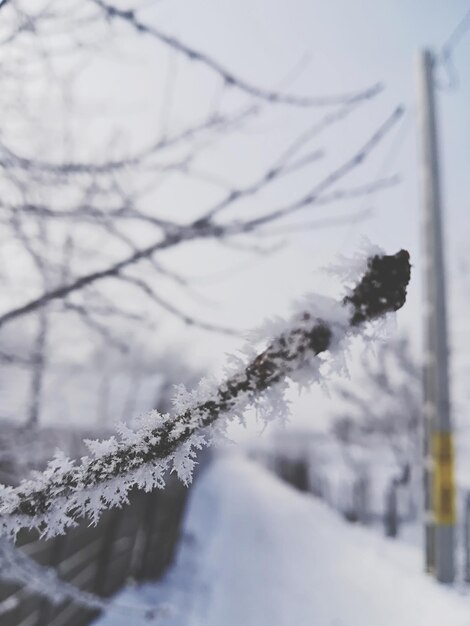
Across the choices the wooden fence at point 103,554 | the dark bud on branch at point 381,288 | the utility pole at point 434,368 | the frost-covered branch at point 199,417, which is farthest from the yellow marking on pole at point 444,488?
the dark bud on branch at point 381,288

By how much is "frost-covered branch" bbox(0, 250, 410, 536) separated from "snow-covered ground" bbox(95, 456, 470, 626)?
1.41 m

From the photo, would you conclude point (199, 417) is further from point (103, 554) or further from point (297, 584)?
point (297, 584)

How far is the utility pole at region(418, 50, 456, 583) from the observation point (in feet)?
19.4

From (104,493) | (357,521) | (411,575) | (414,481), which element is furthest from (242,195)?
(414,481)

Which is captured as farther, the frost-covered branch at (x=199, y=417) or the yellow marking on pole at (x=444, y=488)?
the yellow marking on pole at (x=444, y=488)

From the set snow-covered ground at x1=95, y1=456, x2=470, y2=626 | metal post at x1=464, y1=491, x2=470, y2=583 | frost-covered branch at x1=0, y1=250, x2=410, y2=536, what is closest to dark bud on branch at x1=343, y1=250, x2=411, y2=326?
frost-covered branch at x1=0, y1=250, x2=410, y2=536

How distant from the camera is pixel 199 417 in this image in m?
0.58

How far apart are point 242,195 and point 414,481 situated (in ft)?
55.8

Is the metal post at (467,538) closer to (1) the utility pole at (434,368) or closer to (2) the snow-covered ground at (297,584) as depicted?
(2) the snow-covered ground at (297,584)

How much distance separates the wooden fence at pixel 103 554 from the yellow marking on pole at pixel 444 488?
3.66 m

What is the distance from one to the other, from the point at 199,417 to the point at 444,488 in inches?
241

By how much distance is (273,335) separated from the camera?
1.75 feet

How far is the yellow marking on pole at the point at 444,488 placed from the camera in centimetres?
592

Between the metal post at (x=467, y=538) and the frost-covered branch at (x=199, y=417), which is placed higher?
the frost-covered branch at (x=199, y=417)
